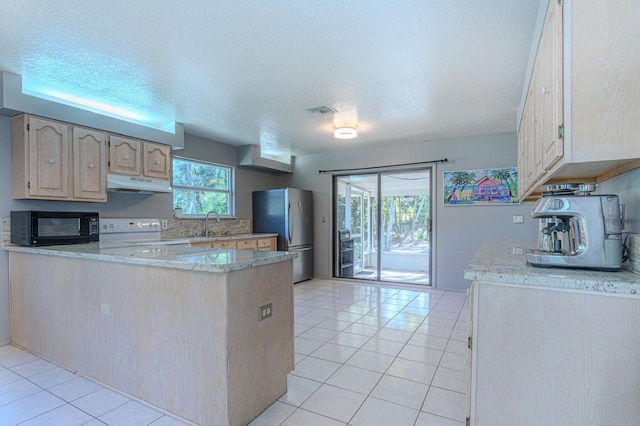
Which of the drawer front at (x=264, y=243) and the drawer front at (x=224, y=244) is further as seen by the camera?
the drawer front at (x=264, y=243)

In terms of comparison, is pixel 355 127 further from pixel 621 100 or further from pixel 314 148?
pixel 621 100

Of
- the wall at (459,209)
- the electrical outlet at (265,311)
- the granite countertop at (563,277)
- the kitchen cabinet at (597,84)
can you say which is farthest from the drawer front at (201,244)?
the kitchen cabinet at (597,84)

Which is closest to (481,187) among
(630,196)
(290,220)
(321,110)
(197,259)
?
(321,110)

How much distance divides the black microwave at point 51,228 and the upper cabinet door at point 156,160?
85cm

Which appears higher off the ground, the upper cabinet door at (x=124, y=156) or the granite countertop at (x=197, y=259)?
the upper cabinet door at (x=124, y=156)

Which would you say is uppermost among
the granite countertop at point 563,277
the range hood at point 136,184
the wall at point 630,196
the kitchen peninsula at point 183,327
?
the range hood at point 136,184

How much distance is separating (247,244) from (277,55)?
2947 millimetres

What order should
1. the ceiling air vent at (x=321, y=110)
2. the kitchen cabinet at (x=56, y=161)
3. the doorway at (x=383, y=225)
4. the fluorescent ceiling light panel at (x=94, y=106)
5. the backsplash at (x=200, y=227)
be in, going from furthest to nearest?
the doorway at (x=383, y=225) → the backsplash at (x=200, y=227) → the ceiling air vent at (x=321, y=110) → the fluorescent ceiling light panel at (x=94, y=106) → the kitchen cabinet at (x=56, y=161)

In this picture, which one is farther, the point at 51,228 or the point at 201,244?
the point at 201,244

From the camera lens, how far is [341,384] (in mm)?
2232

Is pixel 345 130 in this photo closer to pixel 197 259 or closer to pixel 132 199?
pixel 132 199

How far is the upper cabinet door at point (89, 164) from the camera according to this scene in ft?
10.4

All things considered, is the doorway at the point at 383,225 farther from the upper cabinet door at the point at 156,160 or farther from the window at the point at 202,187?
the upper cabinet door at the point at 156,160

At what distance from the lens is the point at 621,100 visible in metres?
1.14
